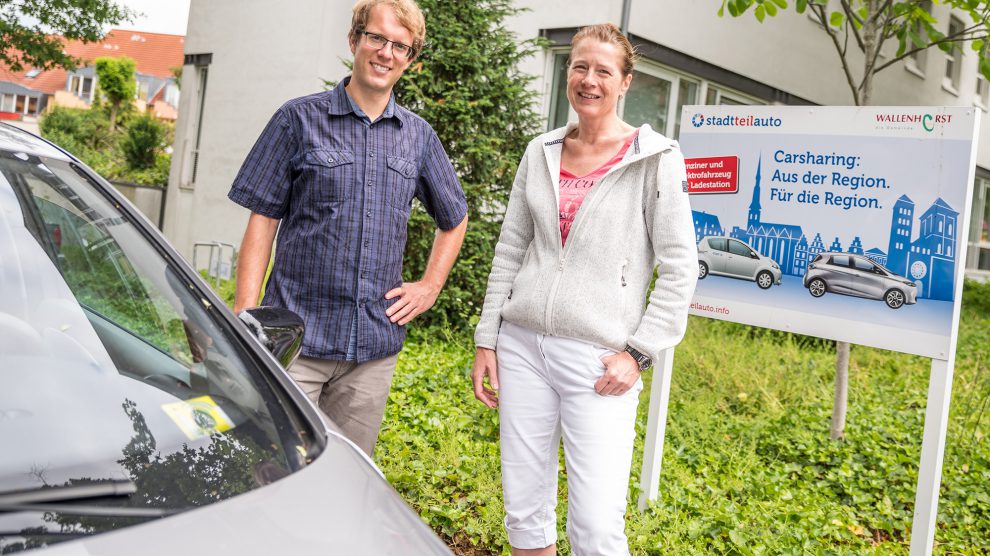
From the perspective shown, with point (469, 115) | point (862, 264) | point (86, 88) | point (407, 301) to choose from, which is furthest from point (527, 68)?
point (86, 88)

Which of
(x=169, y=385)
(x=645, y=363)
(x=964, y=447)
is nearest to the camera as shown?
(x=169, y=385)

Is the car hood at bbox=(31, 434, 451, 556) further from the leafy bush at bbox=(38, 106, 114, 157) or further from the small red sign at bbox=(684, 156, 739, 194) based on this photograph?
the leafy bush at bbox=(38, 106, 114, 157)

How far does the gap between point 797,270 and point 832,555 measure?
1.27m

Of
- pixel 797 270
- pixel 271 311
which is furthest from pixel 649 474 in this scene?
pixel 271 311

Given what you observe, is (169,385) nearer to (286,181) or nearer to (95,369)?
(95,369)

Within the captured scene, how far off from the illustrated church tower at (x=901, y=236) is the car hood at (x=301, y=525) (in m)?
2.75

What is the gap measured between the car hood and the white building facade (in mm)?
7910

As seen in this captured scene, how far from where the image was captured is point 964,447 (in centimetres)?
568

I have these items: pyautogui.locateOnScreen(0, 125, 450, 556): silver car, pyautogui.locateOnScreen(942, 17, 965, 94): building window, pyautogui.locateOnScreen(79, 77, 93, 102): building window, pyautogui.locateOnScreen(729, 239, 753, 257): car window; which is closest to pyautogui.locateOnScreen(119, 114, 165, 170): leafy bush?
pyautogui.locateOnScreen(942, 17, 965, 94): building window

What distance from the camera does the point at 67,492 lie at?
4.52 feet

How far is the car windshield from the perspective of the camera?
4.65 feet

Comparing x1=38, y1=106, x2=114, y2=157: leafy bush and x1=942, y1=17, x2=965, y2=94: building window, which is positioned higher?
x1=942, y1=17, x2=965, y2=94: building window

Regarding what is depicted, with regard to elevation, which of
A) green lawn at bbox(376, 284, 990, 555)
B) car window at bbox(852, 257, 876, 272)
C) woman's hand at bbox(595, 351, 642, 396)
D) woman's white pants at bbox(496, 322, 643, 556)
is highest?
car window at bbox(852, 257, 876, 272)

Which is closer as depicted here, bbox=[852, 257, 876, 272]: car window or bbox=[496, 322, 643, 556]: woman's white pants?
bbox=[496, 322, 643, 556]: woman's white pants
